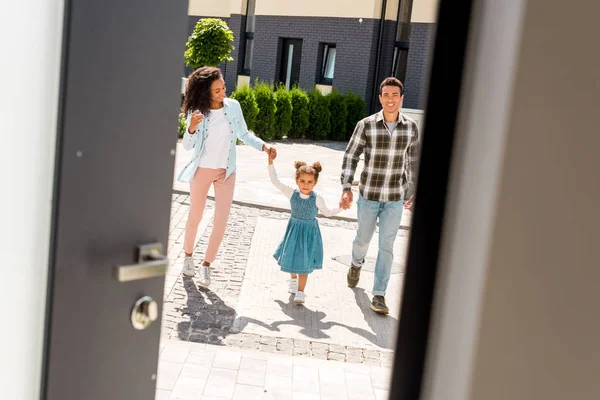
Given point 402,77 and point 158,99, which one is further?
point 402,77

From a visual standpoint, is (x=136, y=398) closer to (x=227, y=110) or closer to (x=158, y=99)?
(x=158, y=99)

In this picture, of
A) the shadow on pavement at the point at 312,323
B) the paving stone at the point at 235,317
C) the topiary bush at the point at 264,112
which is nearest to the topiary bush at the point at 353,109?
the topiary bush at the point at 264,112

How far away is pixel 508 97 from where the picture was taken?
1.36 meters

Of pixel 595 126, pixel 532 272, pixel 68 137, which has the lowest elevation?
pixel 532 272

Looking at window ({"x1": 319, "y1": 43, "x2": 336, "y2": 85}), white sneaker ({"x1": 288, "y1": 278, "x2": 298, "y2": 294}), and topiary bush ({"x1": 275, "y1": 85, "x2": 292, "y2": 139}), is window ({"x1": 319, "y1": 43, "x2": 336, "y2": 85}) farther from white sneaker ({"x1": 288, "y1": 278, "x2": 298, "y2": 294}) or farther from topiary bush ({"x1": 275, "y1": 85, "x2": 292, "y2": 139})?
white sneaker ({"x1": 288, "y1": 278, "x2": 298, "y2": 294})

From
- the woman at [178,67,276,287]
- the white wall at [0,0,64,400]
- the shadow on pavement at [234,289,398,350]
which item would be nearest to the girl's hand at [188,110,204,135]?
the woman at [178,67,276,287]

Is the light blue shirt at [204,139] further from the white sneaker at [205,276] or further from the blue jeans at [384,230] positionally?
the blue jeans at [384,230]

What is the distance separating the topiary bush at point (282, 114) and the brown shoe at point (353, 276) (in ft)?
46.2

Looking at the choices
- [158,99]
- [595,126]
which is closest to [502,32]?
[595,126]

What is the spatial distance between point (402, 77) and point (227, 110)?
719 inches

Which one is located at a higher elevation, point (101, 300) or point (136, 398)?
point (101, 300)

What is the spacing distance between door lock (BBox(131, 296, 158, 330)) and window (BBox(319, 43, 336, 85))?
23.9 m

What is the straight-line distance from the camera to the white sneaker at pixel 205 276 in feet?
22.2

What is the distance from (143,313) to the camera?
206 cm
